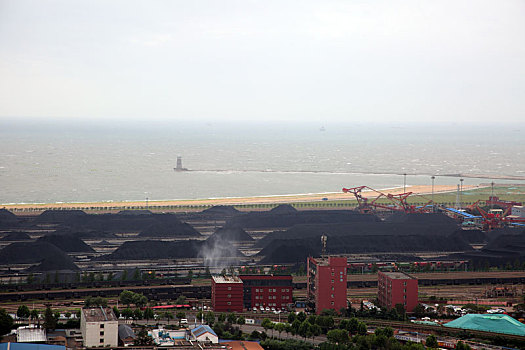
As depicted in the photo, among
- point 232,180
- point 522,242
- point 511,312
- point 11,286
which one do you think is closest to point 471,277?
point 511,312

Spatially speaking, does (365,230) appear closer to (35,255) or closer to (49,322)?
(35,255)

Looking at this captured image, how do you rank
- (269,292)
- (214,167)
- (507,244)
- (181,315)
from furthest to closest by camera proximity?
(214,167)
(507,244)
(269,292)
(181,315)

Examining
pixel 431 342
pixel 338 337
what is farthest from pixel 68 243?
pixel 431 342

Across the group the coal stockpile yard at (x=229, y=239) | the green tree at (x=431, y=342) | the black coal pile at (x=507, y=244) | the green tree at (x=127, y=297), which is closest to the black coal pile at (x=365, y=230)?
the coal stockpile yard at (x=229, y=239)

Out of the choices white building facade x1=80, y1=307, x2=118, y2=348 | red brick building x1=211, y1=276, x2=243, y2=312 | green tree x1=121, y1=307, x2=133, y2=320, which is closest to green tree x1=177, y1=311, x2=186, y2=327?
red brick building x1=211, y1=276, x2=243, y2=312

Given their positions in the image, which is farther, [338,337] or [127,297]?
[127,297]

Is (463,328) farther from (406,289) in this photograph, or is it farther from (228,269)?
(228,269)

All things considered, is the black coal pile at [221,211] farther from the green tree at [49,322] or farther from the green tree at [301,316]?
the green tree at [49,322]
